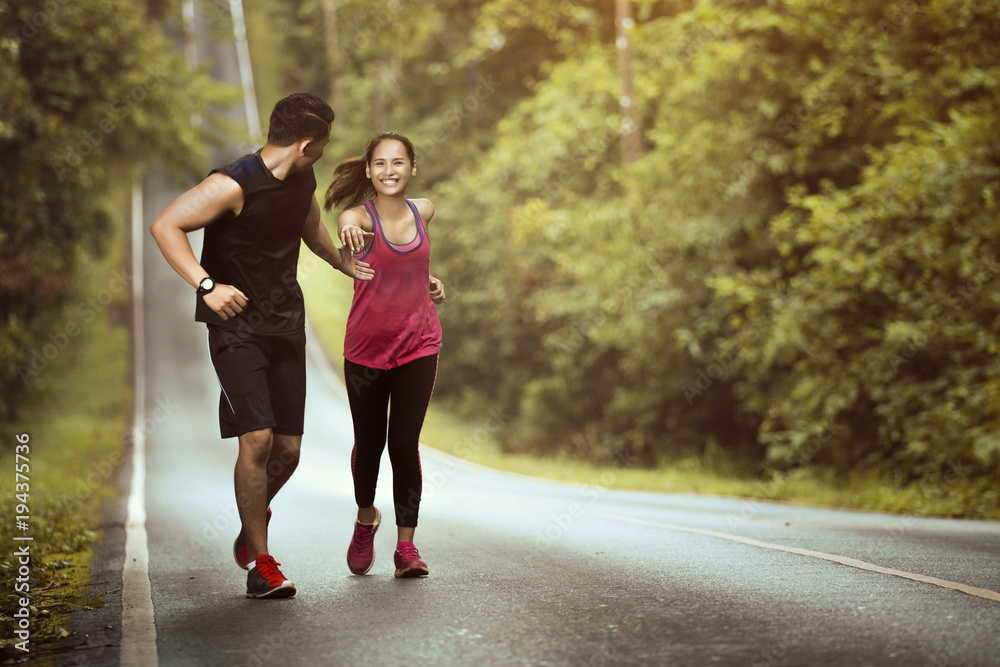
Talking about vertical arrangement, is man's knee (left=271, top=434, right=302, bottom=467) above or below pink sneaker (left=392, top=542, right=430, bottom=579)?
above

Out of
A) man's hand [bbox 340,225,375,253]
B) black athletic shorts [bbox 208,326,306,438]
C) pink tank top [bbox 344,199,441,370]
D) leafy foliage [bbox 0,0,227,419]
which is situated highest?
leafy foliage [bbox 0,0,227,419]

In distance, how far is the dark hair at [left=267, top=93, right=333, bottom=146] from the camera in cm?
544

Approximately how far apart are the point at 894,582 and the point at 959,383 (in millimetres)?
8917

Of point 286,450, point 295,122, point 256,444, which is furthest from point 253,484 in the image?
point 295,122

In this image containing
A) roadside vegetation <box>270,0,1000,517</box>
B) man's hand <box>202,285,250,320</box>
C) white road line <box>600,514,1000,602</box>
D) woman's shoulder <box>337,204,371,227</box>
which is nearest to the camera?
white road line <box>600,514,1000,602</box>

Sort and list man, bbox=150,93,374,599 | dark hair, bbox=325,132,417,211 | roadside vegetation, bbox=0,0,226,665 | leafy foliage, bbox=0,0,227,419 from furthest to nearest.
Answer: leafy foliage, bbox=0,0,227,419 < roadside vegetation, bbox=0,0,226,665 < dark hair, bbox=325,132,417,211 < man, bbox=150,93,374,599

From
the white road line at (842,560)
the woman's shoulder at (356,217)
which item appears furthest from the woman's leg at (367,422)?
the white road line at (842,560)

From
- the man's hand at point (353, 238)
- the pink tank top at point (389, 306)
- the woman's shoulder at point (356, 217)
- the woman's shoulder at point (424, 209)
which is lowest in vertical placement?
the pink tank top at point (389, 306)

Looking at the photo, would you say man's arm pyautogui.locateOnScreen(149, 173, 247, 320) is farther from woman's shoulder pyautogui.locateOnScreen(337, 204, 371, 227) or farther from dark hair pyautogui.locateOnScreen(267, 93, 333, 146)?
woman's shoulder pyautogui.locateOnScreen(337, 204, 371, 227)

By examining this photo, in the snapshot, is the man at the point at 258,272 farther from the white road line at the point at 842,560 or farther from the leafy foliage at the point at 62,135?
the leafy foliage at the point at 62,135

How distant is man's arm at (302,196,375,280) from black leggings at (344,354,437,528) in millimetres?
484

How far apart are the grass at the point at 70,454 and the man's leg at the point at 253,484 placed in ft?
3.01

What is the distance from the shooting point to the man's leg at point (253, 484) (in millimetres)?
5379

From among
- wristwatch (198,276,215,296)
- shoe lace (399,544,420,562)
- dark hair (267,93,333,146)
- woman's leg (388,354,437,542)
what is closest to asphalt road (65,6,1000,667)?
shoe lace (399,544,420,562)
